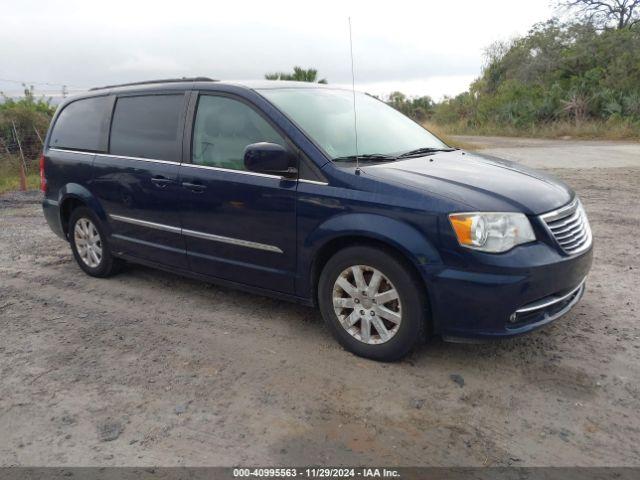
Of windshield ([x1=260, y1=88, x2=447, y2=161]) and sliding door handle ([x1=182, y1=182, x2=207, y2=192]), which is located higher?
windshield ([x1=260, y1=88, x2=447, y2=161])

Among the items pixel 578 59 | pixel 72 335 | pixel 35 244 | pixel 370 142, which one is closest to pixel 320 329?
pixel 370 142

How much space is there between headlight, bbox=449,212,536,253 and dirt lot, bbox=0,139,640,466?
2.65ft

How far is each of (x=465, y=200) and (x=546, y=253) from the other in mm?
568

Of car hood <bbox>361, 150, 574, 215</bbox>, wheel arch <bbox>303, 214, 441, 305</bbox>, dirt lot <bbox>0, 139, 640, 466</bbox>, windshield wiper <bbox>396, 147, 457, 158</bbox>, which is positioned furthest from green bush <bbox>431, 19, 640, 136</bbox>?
wheel arch <bbox>303, 214, 441, 305</bbox>

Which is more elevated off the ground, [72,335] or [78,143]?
[78,143]

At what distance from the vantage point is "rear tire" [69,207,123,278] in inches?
210

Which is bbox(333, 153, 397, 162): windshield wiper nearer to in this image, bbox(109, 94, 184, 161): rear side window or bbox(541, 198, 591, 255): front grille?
bbox(541, 198, 591, 255): front grille

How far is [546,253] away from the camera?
3.32m

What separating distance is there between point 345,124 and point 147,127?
5.64 ft

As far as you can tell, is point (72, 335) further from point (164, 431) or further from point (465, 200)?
point (465, 200)

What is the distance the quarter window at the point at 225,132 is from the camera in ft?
13.3

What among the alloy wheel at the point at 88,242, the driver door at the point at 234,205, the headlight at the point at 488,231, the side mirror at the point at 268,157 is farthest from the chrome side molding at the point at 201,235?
the headlight at the point at 488,231

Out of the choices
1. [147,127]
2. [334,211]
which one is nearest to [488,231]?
[334,211]

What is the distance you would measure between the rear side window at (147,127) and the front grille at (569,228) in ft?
9.05
